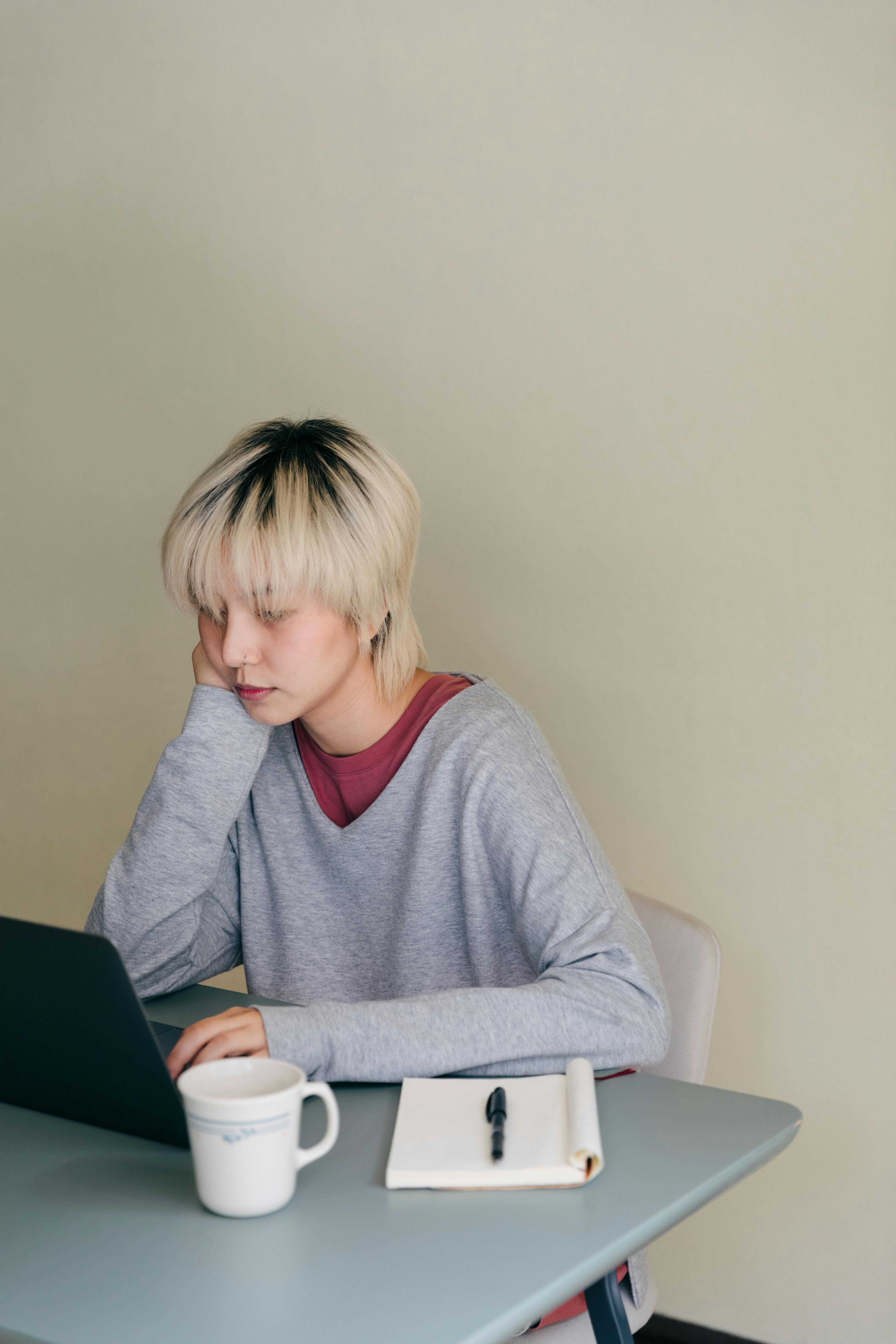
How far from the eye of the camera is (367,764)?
126 centimetres

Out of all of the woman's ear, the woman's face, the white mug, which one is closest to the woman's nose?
the woman's face

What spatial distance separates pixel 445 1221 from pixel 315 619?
653 millimetres

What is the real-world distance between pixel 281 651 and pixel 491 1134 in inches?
22.5

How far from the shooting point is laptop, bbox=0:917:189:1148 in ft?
2.43

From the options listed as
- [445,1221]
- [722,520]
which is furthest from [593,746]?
[445,1221]

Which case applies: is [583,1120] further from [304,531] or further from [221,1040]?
[304,531]

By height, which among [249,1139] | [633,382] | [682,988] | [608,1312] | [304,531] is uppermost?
[633,382]

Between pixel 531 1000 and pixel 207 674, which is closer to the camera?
pixel 531 1000

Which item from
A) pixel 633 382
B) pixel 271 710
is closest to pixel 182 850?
pixel 271 710

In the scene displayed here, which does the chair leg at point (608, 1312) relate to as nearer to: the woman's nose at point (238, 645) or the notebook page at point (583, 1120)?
the notebook page at point (583, 1120)

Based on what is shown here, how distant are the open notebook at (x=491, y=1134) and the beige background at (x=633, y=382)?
86cm

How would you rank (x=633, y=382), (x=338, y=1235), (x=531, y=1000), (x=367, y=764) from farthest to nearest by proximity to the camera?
(x=633, y=382), (x=367, y=764), (x=531, y=1000), (x=338, y=1235)

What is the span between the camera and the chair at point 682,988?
1.12 metres

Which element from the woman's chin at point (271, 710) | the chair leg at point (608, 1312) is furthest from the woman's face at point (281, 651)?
the chair leg at point (608, 1312)
